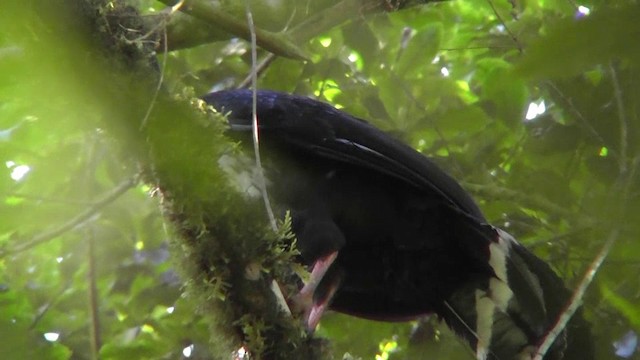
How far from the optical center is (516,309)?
9.41 feet

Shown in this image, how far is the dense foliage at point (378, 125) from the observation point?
294 cm

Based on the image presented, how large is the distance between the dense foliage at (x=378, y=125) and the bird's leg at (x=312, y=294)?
45cm

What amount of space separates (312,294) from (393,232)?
53 centimetres

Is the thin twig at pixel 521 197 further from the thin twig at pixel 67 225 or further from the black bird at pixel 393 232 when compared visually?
the thin twig at pixel 67 225

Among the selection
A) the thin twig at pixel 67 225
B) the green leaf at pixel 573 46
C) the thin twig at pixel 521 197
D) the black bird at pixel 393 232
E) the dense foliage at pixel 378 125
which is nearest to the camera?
the green leaf at pixel 573 46

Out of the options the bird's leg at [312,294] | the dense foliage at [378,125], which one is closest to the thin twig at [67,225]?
the dense foliage at [378,125]

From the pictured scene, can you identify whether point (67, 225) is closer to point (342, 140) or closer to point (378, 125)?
point (342, 140)

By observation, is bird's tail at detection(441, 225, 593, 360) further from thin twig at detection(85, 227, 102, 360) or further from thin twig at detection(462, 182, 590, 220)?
thin twig at detection(85, 227, 102, 360)

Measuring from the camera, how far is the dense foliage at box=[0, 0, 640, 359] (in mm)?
2938

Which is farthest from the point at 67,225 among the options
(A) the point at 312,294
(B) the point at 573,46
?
(B) the point at 573,46

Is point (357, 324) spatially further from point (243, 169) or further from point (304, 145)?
point (243, 169)

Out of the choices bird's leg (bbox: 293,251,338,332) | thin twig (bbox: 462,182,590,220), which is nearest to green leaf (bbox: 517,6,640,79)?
bird's leg (bbox: 293,251,338,332)

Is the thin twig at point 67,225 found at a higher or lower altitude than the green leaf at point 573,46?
lower

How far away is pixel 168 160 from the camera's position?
1750 mm
